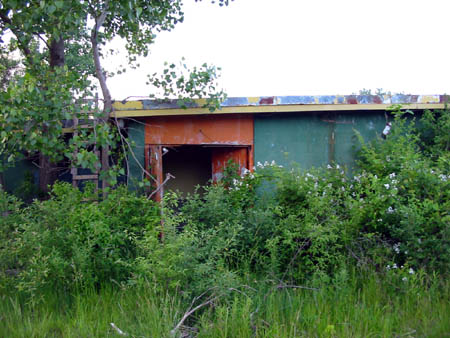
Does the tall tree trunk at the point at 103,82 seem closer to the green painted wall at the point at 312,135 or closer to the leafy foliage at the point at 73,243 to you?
the leafy foliage at the point at 73,243

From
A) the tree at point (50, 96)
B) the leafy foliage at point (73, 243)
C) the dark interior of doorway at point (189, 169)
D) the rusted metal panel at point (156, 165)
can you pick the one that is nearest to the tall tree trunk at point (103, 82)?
the tree at point (50, 96)

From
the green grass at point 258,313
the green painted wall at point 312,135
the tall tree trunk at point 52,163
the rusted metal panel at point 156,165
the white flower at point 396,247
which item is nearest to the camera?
the green grass at point 258,313

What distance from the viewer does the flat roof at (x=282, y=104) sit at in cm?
A: 700

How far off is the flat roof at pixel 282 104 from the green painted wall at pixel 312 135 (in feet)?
1.10

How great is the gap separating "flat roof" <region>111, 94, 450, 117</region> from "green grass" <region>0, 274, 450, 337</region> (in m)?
3.34

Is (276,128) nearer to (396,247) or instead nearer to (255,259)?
(255,259)

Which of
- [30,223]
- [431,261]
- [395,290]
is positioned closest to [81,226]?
[30,223]

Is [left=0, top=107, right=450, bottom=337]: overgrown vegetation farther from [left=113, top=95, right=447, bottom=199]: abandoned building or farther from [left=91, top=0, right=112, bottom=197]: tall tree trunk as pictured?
[left=113, top=95, right=447, bottom=199]: abandoned building

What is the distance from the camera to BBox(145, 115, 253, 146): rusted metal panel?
7.41 metres

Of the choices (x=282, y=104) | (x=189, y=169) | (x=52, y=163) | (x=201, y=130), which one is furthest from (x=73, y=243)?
(x=189, y=169)

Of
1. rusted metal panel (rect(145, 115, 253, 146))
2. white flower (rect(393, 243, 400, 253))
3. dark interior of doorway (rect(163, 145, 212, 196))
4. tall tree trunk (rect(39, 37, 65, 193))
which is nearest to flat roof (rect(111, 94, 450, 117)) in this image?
rusted metal panel (rect(145, 115, 253, 146))

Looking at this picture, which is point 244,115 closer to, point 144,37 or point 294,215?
point 294,215

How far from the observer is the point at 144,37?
417 inches

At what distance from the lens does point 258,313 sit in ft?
13.5
